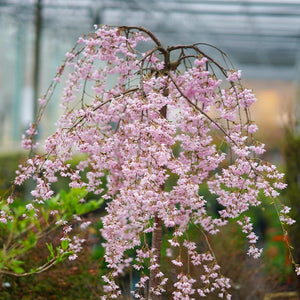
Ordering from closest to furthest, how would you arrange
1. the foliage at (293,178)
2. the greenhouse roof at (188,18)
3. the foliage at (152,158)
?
the foliage at (152,158) → the foliage at (293,178) → the greenhouse roof at (188,18)

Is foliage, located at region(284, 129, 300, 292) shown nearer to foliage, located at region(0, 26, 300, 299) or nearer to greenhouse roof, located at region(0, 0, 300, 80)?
foliage, located at region(0, 26, 300, 299)

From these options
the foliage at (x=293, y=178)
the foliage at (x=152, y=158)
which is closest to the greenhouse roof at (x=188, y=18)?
the foliage at (x=293, y=178)

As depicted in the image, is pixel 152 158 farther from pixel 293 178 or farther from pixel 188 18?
pixel 188 18

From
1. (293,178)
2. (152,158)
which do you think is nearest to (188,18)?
(293,178)

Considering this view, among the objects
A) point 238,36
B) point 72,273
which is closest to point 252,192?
point 72,273

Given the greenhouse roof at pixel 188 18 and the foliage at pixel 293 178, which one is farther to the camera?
the greenhouse roof at pixel 188 18

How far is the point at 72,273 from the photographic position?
3.52 metres

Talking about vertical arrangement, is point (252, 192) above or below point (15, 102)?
below

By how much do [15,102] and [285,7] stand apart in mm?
6280

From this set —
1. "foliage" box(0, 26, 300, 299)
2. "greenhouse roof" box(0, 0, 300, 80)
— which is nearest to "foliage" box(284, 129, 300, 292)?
"foliage" box(0, 26, 300, 299)

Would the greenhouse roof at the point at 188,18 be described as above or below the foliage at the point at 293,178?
above

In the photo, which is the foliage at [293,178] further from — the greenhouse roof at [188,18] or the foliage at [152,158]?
the greenhouse roof at [188,18]

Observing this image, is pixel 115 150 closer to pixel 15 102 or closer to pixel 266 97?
pixel 15 102

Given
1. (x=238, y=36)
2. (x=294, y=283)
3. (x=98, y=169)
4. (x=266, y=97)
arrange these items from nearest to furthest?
1. (x=98, y=169)
2. (x=294, y=283)
3. (x=238, y=36)
4. (x=266, y=97)
